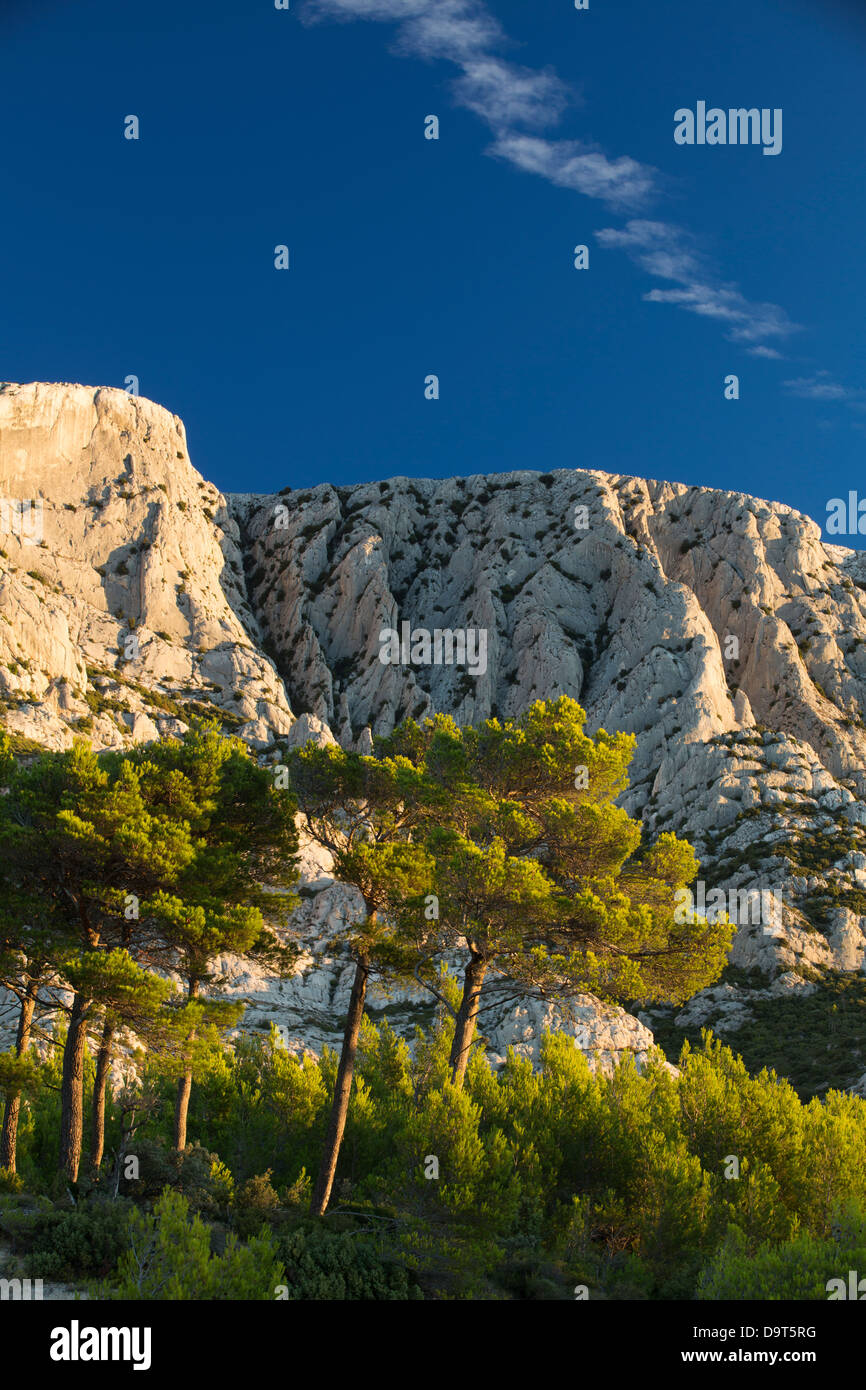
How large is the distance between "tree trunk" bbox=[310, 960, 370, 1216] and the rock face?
34.6m

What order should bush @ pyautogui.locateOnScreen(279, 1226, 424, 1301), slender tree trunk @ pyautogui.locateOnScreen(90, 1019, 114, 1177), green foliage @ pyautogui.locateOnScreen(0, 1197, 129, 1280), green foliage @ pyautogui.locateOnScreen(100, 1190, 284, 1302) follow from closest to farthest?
green foliage @ pyautogui.locateOnScreen(100, 1190, 284, 1302)
green foliage @ pyautogui.locateOnScreen(0, 1197, 129, 1280)
bush @ pyautogui.locateOnScreen(279, 1226, 424, 1301)
slender tree trunk @ pyautogui.locateOnScreen(90, 1019, 114, 1177)

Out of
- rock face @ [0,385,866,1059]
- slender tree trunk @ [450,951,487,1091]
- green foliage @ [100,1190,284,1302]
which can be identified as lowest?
green foliage @ [100,1190,284,1302]

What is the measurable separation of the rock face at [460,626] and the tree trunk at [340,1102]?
114 feet

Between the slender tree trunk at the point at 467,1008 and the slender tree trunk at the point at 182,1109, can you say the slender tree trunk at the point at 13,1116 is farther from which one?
the slender tree trunk at the point at 467,1008

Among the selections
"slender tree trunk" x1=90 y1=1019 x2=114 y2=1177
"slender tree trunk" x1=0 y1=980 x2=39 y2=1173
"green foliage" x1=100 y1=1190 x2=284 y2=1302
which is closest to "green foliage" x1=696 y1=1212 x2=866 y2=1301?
"green foliage" x1=100 y1=1190 x2=284 y2=1302

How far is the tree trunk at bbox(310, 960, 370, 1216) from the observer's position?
66.0ft

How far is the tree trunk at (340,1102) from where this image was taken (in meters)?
20.1

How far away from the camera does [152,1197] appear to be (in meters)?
18.8

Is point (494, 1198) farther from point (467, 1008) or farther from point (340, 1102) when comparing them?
point (467, 1008)

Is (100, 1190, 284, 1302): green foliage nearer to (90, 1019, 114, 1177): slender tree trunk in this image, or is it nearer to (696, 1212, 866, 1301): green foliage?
(696, 1212, 866, 1301): green foliage

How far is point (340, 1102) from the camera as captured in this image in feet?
68.3
